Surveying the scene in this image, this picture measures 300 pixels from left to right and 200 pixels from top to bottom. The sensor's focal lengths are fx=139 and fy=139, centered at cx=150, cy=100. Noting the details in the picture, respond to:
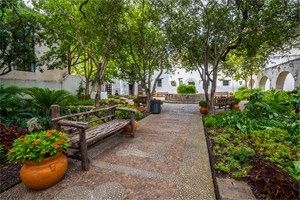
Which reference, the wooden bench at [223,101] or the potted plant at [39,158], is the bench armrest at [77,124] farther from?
the wooden bench at [223,101]

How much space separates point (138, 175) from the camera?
2.38 m

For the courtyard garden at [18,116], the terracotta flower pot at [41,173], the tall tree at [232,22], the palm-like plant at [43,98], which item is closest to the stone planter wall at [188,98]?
the tall tree at [232,22]

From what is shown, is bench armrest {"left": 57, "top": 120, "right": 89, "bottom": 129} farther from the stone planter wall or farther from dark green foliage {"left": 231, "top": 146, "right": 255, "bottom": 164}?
the stone planter wall

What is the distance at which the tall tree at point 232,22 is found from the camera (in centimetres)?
517

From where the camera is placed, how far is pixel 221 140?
3707 mm

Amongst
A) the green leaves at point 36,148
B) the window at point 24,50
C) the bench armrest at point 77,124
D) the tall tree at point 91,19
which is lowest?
the green leaves at point 36,148

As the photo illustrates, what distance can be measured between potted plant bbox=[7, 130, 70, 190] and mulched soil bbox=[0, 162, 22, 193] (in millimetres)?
436

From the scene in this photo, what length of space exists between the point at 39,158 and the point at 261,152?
4.05 meters

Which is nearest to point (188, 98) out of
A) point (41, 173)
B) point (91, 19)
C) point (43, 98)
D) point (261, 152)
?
point (91, 19)

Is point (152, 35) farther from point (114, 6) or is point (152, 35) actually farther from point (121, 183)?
point (121, 183)

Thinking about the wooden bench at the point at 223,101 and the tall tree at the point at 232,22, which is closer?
the tall tree at the point at 232,22

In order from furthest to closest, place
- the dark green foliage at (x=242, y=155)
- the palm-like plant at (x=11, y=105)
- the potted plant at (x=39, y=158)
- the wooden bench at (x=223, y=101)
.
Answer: the wooden bench at (x=223, y=101) → the palm-like plant at (x=11, y=105) → the dark green foliage at (x=242, y=155) → the potted plant at (x=39, y=158)

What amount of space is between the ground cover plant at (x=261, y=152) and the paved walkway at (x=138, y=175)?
47 centimetres

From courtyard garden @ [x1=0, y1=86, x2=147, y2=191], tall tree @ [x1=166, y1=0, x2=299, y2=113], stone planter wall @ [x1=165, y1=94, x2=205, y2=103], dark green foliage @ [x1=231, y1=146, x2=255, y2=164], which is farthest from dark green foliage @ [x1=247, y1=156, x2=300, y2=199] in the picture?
stone planter wall @ [x1=165, y1=94, x2=205, y2=103]
